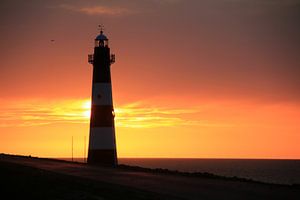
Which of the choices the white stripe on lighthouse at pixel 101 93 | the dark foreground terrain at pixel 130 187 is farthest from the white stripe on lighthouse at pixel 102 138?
the dark foreground terrain at pixel 130 187

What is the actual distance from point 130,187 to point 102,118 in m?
22.5

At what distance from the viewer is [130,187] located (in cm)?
2570

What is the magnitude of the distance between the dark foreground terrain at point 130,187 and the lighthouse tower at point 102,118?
16288mm

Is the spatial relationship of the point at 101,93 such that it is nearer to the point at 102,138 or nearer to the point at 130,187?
the point at 102,138

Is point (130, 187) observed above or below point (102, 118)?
below

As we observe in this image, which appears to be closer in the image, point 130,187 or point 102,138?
point 130,187

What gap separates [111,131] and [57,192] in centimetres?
2390

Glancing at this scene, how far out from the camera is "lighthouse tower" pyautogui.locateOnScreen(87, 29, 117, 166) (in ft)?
Result: 157

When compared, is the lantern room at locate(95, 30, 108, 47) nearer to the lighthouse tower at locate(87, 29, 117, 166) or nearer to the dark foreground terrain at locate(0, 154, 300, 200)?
the lighthouse tower at locate(87, 29, 117, 166)

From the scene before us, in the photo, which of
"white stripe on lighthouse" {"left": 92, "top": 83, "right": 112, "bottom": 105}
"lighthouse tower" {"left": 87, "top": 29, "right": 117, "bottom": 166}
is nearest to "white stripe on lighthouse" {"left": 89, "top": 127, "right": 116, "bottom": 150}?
"lighthouse tower" {"left": 87, "top": 29, "right": 117, "bottom": 166}

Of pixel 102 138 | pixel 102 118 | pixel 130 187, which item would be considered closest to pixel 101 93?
pixel 102 118

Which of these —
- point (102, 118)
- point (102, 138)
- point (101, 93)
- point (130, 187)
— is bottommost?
point (130, 187)

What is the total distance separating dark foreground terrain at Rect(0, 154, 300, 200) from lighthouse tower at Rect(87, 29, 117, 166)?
641 inches

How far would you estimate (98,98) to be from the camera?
48.0m
